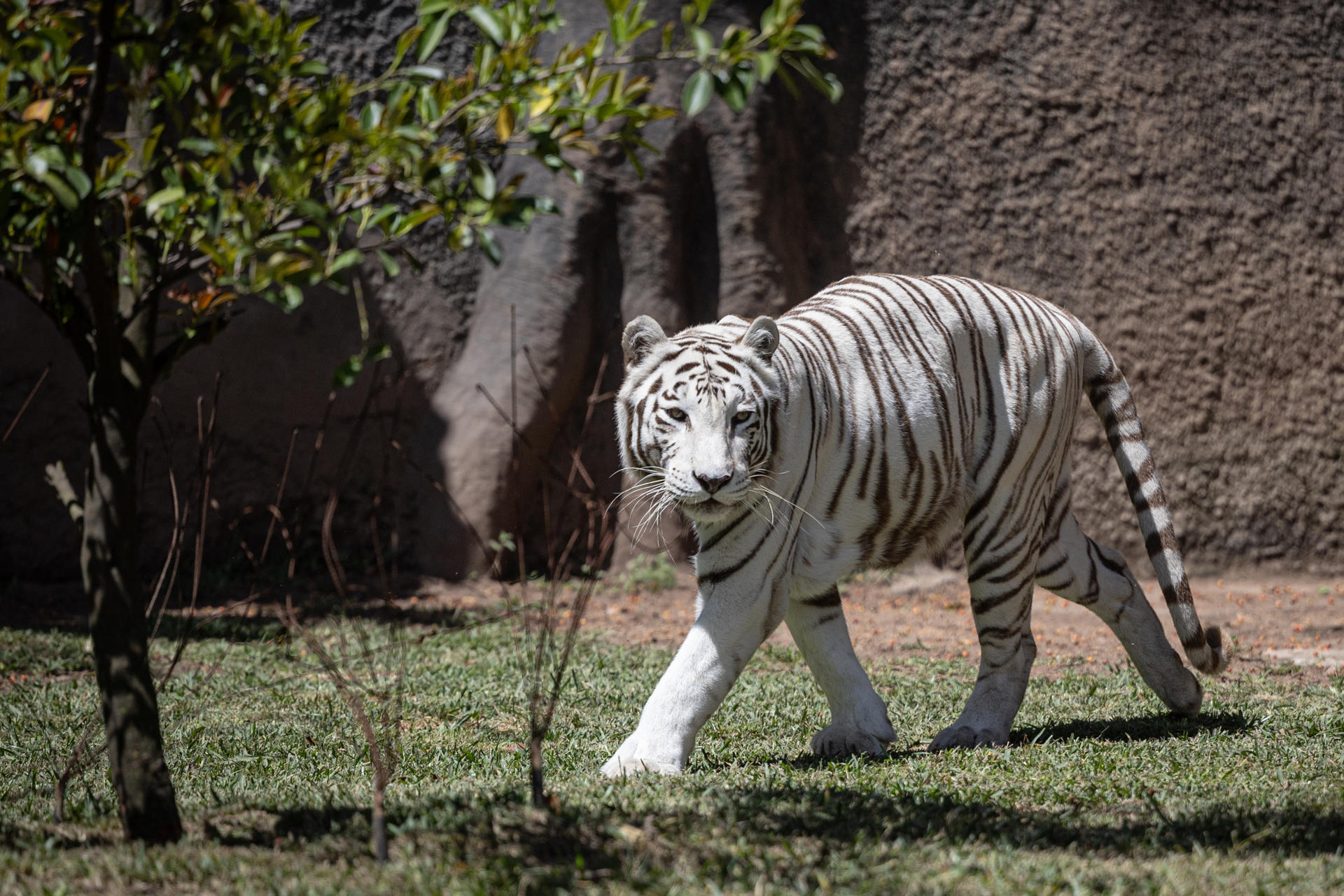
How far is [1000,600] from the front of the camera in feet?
15.6

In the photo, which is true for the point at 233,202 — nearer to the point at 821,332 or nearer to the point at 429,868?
the point at 429,868

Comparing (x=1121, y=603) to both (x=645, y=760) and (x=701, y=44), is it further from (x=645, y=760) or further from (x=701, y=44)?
(x=701, y=44)

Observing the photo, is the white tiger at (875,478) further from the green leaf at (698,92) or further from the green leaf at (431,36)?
the green leaf at (431,36)

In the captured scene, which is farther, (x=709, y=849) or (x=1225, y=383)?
(x=1225, y=383)

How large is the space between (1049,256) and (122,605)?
785 cm

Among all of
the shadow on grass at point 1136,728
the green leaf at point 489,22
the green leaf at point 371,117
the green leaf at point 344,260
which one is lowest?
the shadow on grass at point 1136,728

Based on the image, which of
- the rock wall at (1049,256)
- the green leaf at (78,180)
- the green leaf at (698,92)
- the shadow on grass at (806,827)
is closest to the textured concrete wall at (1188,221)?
the rock wall at (1049,256)

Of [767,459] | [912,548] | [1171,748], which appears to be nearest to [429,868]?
[767,459]

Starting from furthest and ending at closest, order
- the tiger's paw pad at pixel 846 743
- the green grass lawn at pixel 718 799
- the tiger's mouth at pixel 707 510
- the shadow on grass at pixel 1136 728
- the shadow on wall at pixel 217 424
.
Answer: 1. the shadow on wall at pixel 217 424
2. the shadow on grass at pixel 1136 728
3. the tiger's paw pad at pixel 846 743
4. the tiger's mouth at pixel 707 510
5. the green grass lawn at pixel 718 799

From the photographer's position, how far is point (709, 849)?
2852 millimetres

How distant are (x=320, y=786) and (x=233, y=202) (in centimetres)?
210

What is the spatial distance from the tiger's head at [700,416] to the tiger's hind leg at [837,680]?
0.65m

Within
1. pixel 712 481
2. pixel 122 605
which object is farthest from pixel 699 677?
pixel 122 605

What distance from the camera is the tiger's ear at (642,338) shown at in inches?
166
